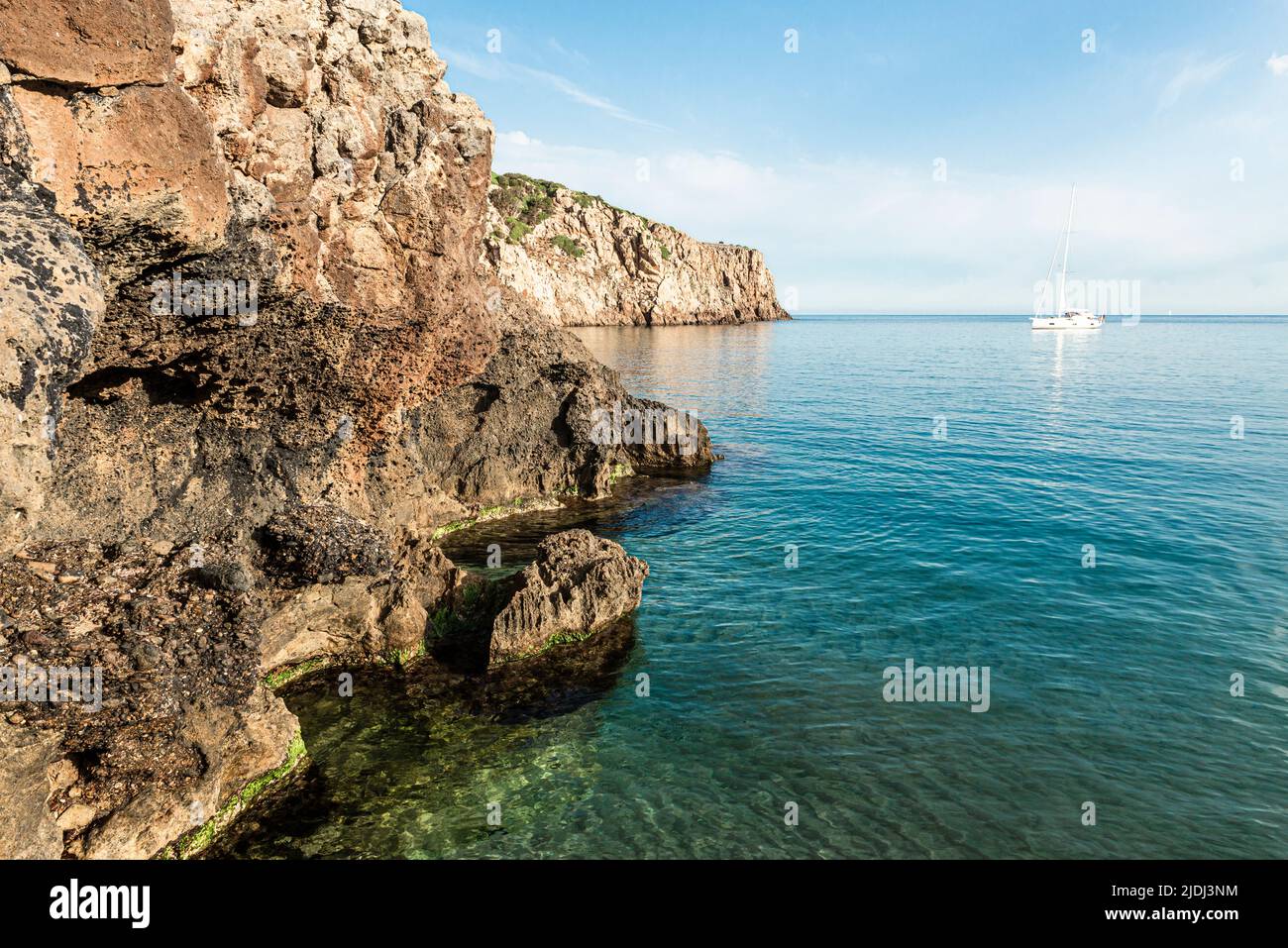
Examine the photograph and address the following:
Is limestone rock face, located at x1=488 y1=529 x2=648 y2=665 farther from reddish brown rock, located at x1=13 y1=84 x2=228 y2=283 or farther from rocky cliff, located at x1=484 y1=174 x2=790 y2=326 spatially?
rocky cliff, located at x1=484 y1=174 x2=790 y2=326

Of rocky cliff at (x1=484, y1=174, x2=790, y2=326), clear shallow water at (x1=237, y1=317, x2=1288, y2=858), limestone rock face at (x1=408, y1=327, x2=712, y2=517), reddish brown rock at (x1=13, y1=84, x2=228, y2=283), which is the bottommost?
clear shallow water at (x1=237, y1=317, x2=1288, y2=858)

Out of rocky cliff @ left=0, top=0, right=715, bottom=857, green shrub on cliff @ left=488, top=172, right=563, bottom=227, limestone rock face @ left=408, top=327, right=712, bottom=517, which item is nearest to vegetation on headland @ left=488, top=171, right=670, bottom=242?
green shrub on cliff @ left=488, top=172, right=563, bottom=227

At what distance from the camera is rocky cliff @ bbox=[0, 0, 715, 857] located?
7.86 m

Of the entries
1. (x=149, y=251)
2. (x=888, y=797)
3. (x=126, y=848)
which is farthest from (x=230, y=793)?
(x=888, y=797)

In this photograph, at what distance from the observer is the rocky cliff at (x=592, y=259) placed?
12825 centimetres

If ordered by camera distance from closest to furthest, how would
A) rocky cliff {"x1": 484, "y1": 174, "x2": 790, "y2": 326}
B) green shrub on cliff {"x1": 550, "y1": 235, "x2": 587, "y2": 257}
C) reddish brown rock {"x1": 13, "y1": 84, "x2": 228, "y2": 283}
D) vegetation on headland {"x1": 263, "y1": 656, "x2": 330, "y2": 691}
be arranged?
reddish brown rock {"x1": 13, "y1": 84, "x2": 228, "y2": 283} → vegetation on headland {"x1": 263, "y1": 656, "x2": 330, "y2": 691} → rocky cliff {"x1": 484, "y1": 174, "x2": 790, "y2": 326} → green shrub on cliff {"x1": 550, "y1": 235, "x2": 587, "y2": 257}

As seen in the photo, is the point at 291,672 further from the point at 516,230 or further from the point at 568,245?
the point at 568,245

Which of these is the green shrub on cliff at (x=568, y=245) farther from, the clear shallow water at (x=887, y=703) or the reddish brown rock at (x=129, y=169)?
the reddish brown rock at (x=129, y=169)

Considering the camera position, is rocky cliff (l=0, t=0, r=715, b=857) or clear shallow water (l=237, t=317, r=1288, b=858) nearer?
rocky cliff (l=0, t=0, r=715, b=857)

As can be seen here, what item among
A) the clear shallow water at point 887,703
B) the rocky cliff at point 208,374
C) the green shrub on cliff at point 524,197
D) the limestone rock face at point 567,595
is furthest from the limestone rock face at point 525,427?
the green shrub on cliff at point 524,197

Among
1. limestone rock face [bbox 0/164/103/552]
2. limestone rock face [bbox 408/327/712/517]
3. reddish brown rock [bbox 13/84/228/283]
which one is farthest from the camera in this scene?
limestone rock face [bbox 408/327/712/517]

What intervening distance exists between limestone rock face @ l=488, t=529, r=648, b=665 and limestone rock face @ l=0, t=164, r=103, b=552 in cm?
996

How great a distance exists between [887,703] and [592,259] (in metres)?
138
